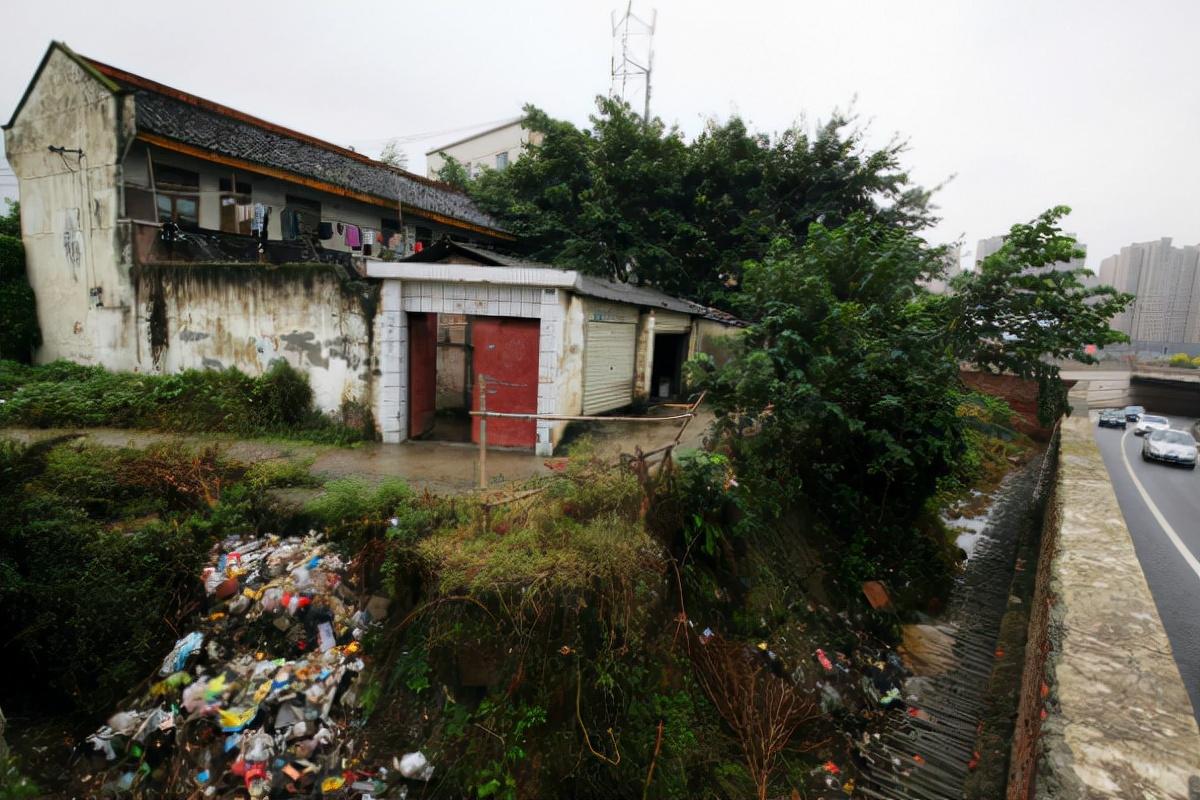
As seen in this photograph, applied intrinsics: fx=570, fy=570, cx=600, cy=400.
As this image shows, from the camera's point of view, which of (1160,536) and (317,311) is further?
(1160,536)

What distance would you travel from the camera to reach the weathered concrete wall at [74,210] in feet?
34.8

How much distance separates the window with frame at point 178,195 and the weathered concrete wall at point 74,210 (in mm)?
682

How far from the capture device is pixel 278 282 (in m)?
8.96

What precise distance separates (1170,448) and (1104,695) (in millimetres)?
22206

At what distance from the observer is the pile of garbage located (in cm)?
379

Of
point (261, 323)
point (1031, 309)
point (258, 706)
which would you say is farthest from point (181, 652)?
point (1031, 309)

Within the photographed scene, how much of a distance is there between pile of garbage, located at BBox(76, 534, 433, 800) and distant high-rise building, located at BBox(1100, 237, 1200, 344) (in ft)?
200

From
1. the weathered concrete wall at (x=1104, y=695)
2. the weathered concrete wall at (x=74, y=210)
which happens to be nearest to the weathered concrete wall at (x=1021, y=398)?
the weathered concrete wall at (x=1104, y=695)

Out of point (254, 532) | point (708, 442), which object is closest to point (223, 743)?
point (254, 532)

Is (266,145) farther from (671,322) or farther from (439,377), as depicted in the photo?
(671,322)

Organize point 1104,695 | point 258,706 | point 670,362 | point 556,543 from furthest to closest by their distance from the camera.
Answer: point 670,362 < point 556,543 < point 258,706 < point 1104,695

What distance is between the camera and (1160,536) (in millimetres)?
10578

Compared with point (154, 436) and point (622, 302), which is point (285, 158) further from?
point (622, 302)

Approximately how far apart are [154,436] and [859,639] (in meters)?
9.87
